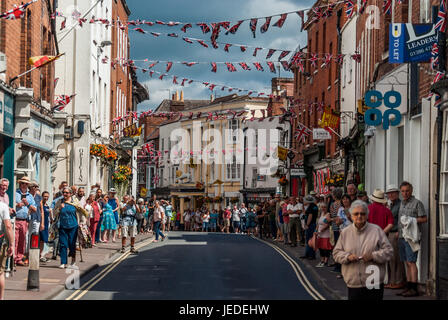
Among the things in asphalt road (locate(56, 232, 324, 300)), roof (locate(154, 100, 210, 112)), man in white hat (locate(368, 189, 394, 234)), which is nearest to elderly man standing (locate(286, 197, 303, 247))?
asphalt road (locate(56, 232, 324, 300))

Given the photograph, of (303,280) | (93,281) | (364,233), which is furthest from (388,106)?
(364,233)

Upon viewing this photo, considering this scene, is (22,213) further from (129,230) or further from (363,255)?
(363,255)

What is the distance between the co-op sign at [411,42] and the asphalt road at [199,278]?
14.7 feet

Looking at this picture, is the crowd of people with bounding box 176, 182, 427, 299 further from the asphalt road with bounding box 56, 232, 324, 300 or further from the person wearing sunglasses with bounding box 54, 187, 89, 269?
the person wearing sunglasses with bounding box 54, 187, 89, 269

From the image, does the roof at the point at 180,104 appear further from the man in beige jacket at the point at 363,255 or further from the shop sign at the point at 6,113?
the man in beige jacket at the point at 363,255

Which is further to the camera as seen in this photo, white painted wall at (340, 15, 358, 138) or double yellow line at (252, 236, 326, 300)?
white painted wall at (340, 15, 358, 138)

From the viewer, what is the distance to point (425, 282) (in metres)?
14.8

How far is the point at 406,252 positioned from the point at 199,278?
4567 millimetres

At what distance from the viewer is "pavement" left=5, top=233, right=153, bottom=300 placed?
1365cm

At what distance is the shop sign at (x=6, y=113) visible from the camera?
18938 millimetres

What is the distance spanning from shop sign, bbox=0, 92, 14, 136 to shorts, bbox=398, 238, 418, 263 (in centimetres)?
921

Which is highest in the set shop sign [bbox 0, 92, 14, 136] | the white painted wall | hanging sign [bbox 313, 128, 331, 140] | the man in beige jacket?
the white painted wall

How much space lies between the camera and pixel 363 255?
9641mm

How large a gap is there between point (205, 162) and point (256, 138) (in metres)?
8.10
